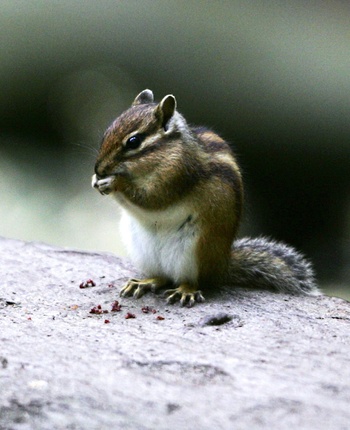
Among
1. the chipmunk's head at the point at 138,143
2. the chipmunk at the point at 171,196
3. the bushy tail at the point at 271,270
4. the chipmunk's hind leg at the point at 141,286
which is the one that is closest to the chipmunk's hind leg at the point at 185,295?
the chipmunk at the point at 171,196

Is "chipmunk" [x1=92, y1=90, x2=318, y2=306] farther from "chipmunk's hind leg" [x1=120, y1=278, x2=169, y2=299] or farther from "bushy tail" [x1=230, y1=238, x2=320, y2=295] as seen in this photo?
"bushy tail" [x1=230, y1=238, x2=320, y2=295]

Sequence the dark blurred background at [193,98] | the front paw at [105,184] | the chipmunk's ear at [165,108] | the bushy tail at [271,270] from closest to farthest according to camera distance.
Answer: the front paw at [105,184] → the chipmunk's ear at [165,108] → the bushy tail at [271,270] → the dark blurred background at [193,98]

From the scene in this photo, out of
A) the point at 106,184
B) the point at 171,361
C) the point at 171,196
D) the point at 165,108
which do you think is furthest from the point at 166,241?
the point at 171,361

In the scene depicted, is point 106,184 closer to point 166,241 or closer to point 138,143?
point 138,143

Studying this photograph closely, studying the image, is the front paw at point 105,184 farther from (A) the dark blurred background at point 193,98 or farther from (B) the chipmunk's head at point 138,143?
(A) the dark blurred background at point 193,98

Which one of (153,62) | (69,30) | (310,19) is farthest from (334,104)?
(69,30)

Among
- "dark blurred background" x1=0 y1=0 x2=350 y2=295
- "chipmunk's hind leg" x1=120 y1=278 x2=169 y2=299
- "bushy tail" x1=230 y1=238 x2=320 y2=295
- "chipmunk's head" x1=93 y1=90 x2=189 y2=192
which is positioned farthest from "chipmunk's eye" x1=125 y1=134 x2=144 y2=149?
"dark blurred background" x1=0 y1=0 x2=350 y2=295
